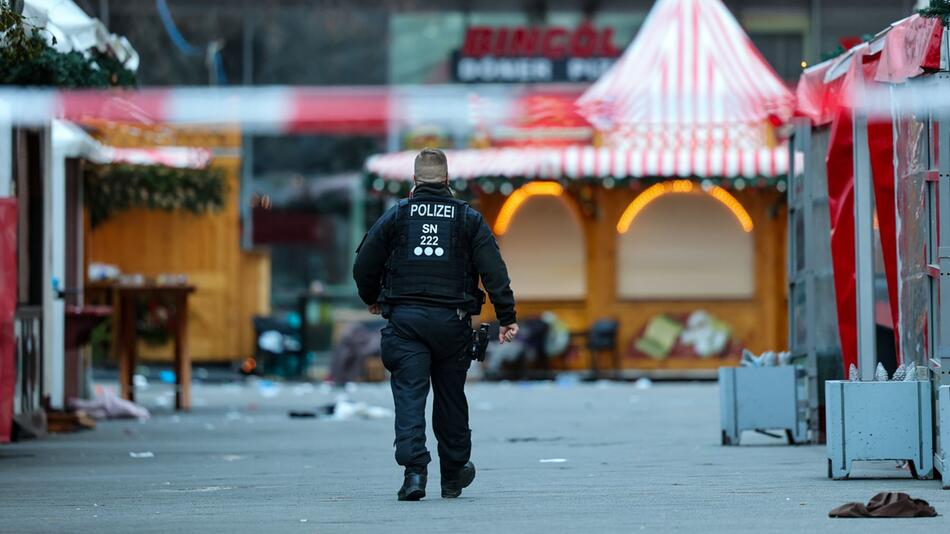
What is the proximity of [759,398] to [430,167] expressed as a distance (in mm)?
5042

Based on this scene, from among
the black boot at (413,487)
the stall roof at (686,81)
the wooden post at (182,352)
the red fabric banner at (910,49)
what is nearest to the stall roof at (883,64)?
the red fabric banner at (910,49)

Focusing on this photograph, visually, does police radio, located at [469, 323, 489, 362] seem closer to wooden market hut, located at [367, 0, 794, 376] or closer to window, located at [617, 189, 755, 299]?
wooden market hut, located at [367, 0, 794, 376]

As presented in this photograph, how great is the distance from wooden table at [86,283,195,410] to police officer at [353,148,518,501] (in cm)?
1047

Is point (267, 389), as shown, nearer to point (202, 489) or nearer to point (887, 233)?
point (887, 233)

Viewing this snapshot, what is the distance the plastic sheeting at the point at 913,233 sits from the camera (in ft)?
39.3

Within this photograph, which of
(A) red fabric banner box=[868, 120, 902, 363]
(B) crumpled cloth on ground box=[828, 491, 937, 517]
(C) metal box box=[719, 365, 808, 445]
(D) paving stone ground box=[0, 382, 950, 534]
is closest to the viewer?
(B) crumpled cloth on ground box=[828, 491, 937, 517]

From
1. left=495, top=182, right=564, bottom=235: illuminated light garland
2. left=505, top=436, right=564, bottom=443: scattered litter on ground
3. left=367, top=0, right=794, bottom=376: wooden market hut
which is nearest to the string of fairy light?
left=367, top=0, right=794, bottom=376: wooden market hut

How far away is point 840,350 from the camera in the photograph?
15.1 meters

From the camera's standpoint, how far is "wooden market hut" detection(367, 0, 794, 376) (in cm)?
3066

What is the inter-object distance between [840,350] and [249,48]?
24.8m

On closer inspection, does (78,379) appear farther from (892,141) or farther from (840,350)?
(892,141)

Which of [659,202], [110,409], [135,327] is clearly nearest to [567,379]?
[659,202]

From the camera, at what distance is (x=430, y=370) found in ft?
36.2

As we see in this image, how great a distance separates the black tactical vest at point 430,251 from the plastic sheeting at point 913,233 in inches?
109
